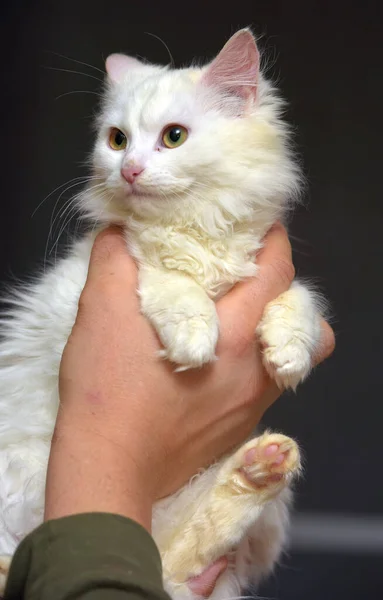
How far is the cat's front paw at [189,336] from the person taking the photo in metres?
1.27

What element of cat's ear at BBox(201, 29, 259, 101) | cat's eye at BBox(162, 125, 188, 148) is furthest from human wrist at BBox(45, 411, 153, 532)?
cat's ear at BBox(201, 29, 259, 101)

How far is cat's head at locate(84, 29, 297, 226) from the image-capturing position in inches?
57.5

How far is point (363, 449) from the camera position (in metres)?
2.44

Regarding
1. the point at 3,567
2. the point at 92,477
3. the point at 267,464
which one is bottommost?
the point at 3,567

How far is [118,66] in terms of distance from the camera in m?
1.79

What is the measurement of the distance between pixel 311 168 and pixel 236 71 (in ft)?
2.76

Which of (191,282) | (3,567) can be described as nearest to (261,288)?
(191,282)

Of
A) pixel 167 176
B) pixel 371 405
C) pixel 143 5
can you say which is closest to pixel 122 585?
pixel 167 176

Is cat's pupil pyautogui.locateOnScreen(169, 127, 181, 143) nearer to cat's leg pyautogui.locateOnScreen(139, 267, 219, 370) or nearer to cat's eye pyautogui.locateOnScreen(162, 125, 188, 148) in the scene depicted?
cat's eye pyautogui.locateOnScreen(162, 125, 188, 148)

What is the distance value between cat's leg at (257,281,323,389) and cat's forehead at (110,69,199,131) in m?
0.48

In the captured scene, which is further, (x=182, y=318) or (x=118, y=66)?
(x=118, y=66)

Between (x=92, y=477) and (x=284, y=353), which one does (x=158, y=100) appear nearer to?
(x=284, y=353)

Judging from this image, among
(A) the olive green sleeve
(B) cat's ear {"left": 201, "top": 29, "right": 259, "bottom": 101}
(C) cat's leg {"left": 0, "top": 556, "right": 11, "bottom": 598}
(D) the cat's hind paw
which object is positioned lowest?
(C) cat's leg {"left": 0, "top": 556, "right": 11, "bottom": 598}

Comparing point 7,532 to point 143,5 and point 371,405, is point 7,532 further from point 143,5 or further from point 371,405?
point 143,5
